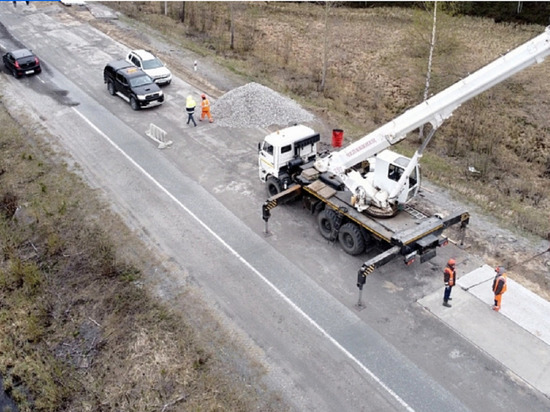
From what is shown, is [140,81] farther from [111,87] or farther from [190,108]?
[190,108]

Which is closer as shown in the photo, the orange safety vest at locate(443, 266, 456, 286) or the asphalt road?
the asphalt road

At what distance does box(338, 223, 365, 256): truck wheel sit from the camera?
15422 millimetres

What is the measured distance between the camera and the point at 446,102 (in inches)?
546

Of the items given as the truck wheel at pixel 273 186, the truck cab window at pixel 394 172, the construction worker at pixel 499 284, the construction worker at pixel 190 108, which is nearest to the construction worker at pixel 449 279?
the construction worker at pixel 499 284

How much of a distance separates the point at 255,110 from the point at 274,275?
1102cm

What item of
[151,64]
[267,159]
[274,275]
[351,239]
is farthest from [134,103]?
[351,239]

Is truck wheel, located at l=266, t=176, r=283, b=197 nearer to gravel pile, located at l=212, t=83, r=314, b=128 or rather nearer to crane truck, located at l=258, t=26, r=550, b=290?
crane truck, located at l=258, t=26, r=550, b=290

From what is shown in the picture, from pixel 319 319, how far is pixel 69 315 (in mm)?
6661

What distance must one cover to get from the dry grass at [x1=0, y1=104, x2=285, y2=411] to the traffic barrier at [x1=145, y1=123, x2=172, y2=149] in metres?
4.56

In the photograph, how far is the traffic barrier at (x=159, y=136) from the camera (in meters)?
22.0

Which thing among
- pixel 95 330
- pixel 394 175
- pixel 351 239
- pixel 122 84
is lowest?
pixel 95 330

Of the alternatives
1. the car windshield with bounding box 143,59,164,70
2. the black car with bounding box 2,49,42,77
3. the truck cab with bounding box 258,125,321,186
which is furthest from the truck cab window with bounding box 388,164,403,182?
the black car with bounding box 2,49,42,77

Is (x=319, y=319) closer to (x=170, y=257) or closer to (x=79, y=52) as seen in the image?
(x=170, y=257)

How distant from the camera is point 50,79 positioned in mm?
28297
